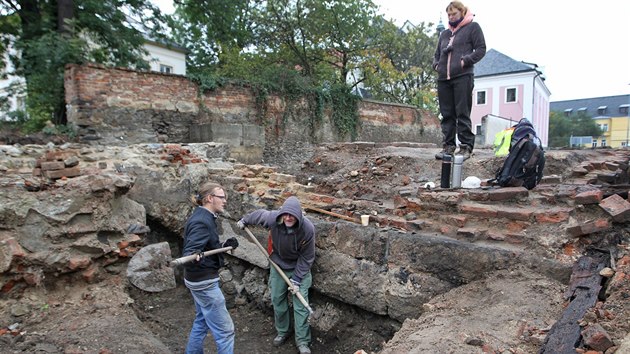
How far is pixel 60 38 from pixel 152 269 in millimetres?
5531

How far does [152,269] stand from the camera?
512 cm

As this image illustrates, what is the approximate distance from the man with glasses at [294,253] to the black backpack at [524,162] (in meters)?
2.13

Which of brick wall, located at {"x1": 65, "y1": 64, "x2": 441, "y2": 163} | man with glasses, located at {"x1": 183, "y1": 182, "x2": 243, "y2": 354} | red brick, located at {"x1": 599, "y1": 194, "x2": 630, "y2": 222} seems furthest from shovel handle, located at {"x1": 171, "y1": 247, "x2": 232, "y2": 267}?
brick wall, located at {"x1": 65, "y1": 64, "x2": 441, "y2": 163}

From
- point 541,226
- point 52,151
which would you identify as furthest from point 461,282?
point 52,151

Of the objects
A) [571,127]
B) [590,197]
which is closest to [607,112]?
[571,127]

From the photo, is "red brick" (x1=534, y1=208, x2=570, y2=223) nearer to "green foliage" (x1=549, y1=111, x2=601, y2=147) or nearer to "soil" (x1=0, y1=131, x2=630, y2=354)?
"soil" (x1=0, y1=131, x2=630, y2=354)

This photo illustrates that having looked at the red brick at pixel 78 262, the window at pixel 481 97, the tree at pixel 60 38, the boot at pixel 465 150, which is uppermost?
the window at pixel 481 97

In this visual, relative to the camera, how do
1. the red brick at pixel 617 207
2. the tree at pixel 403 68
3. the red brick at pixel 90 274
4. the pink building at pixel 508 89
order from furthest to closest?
the pink building at pixel 508 89 → the tree at pixel 403 68 → the red brick at pixel 90 274 → the red brick at pixel 617 207

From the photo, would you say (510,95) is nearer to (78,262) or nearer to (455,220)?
(455,220)

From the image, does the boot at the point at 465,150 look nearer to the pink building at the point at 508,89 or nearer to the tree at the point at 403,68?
the tree at the point at 403,68

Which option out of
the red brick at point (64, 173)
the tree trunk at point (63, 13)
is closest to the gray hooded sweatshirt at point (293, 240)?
the red brick at point (64, 173)

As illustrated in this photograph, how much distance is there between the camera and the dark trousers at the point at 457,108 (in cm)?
489

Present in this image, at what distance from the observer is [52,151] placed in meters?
5.18

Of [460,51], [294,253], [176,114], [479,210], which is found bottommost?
[294,253]
